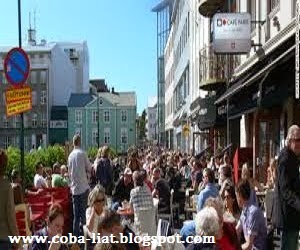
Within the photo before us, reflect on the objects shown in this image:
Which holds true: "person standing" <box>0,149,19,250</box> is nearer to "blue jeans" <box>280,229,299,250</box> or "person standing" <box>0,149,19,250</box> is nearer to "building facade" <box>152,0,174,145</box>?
"blue jeans" <box>280,229,299,250</box>

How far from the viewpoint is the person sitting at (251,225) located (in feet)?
24.9

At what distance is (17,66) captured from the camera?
11070 mm

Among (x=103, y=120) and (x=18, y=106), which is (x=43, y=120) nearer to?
(x=103, y=120)

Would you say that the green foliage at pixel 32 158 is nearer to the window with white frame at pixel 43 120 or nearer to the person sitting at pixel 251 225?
the person sitting at pixel 251 225

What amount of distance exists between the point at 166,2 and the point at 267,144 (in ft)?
278

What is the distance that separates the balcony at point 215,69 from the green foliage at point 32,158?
23.3ft

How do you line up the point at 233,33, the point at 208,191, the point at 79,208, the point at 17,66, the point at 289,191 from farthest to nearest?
the point at 233,33 < the point at 79,208 < the point at 17,66 < the point at 208,191 < the point at 289,191

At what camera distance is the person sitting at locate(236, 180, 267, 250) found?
759 centimetres

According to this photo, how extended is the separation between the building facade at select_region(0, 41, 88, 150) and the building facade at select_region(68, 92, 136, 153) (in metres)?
2.44

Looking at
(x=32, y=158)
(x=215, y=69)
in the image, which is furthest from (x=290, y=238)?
(x=215, y=69)

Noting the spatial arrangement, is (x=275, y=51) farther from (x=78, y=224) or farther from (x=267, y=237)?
(x=267, y=237)

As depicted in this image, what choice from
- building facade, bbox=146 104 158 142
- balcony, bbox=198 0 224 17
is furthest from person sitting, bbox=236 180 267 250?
building facade, bbox=146 104 158 142

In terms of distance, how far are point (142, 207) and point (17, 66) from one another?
10.2ft

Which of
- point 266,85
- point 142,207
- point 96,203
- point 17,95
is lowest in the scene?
point 142,207
